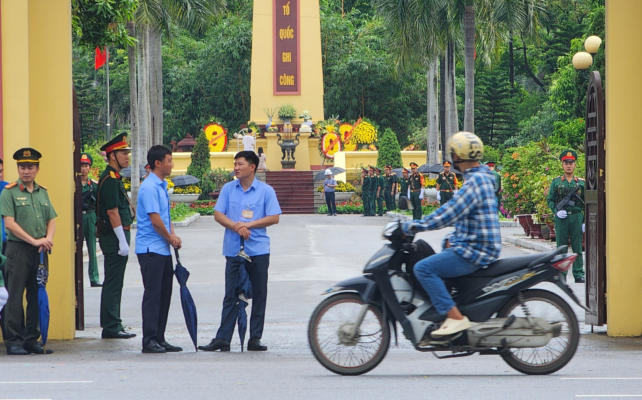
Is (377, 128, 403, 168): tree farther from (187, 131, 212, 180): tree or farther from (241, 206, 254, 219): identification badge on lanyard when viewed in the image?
(241, 206, 254, 219): identification badge on lanyard

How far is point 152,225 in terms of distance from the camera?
8.79m

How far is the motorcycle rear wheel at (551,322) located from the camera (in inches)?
284

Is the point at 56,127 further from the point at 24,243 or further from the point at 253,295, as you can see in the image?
the point at 253,295

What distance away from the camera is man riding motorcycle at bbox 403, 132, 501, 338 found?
709cm

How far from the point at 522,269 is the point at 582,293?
6351 millimetres

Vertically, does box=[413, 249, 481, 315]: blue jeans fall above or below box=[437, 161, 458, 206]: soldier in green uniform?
below

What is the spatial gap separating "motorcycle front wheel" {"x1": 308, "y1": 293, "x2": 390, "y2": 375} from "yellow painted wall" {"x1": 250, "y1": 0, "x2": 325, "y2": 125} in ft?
139

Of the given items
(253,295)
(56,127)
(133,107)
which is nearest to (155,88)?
(133,107)

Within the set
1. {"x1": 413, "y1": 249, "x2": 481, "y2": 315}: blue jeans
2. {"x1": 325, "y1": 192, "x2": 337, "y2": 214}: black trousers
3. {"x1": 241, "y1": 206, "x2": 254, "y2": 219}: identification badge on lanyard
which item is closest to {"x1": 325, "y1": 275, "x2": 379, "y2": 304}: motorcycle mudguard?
{"x1": 413, "y1": 249, "x2": 481, "y2": 315}: blue jeans

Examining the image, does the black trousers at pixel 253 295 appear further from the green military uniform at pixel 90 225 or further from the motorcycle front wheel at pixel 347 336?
the green military uniform at pixel 90 225

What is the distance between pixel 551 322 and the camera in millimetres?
7219

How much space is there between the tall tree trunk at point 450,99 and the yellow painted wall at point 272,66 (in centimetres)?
1208

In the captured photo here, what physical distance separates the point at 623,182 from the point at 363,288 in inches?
146

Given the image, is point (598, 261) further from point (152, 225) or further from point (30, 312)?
point (30, 312)
